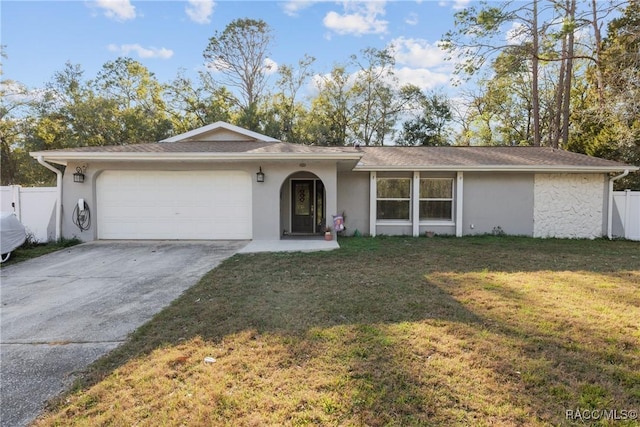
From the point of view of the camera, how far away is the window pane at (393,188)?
35.6 feet

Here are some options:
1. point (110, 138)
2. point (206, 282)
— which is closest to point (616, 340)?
point (206, 282)

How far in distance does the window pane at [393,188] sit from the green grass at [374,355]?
18.3 feet

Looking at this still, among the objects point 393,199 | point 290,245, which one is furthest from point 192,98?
point 290,245

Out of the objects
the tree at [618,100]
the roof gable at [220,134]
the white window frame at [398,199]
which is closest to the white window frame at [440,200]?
the white window frame at [398,199]

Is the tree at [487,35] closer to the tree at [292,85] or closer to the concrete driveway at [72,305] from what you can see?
the concrete driveway at [72,305]

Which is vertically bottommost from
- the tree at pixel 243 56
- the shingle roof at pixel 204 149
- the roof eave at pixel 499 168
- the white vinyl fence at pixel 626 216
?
the white vinyl fence at pixel 626 216

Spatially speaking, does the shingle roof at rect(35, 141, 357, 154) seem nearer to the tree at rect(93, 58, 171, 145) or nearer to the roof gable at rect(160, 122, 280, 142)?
the roof gable at rect(160, 122, 280, 142)

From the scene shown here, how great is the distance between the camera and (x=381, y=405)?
2248 mm

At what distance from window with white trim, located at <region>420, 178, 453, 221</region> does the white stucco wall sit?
2698 millimetres

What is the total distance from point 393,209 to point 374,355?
8391 mm

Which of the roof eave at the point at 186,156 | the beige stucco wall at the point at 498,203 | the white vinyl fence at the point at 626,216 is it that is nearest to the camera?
the roof eave at the point at 186,156

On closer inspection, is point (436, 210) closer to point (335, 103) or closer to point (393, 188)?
point (393, 188)

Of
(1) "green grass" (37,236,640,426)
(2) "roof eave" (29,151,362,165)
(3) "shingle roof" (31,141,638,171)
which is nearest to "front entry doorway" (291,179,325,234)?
(3) "shingle roof" (31,141,638,171)

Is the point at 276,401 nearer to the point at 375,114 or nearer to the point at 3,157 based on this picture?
the point at 375,114
